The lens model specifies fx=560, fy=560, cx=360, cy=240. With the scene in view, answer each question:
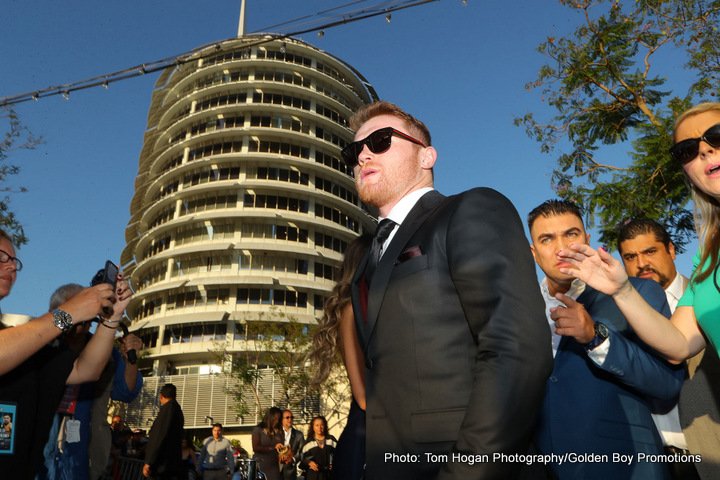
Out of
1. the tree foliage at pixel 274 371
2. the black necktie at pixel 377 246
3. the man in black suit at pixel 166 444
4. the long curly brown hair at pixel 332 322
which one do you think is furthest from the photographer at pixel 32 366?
the tree foliage at pixel 274 371

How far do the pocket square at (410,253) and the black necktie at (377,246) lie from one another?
0.55 ft

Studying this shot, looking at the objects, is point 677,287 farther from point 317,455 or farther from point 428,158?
point 317,455

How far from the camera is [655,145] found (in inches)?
473

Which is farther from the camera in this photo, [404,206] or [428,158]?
[428,158]

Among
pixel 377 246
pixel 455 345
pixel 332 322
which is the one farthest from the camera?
pixel 332 322

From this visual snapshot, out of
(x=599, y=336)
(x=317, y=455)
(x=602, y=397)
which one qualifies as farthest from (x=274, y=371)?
(x=599, y=336)

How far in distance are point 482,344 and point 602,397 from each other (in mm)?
1095

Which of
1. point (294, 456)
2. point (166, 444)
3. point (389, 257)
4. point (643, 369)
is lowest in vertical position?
point (294, 456)

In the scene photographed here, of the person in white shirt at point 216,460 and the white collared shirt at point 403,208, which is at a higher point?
the white collared shirt at point 403,208

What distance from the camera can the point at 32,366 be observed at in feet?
9.23

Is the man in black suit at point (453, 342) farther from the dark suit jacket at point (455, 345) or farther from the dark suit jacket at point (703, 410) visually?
the dark suit jacket at point (703, 410)

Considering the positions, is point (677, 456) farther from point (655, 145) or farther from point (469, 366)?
point (655, 145)

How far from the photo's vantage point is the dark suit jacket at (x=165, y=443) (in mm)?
7746

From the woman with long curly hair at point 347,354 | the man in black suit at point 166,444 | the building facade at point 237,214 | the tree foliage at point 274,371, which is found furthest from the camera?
the building facade at point 237,214
